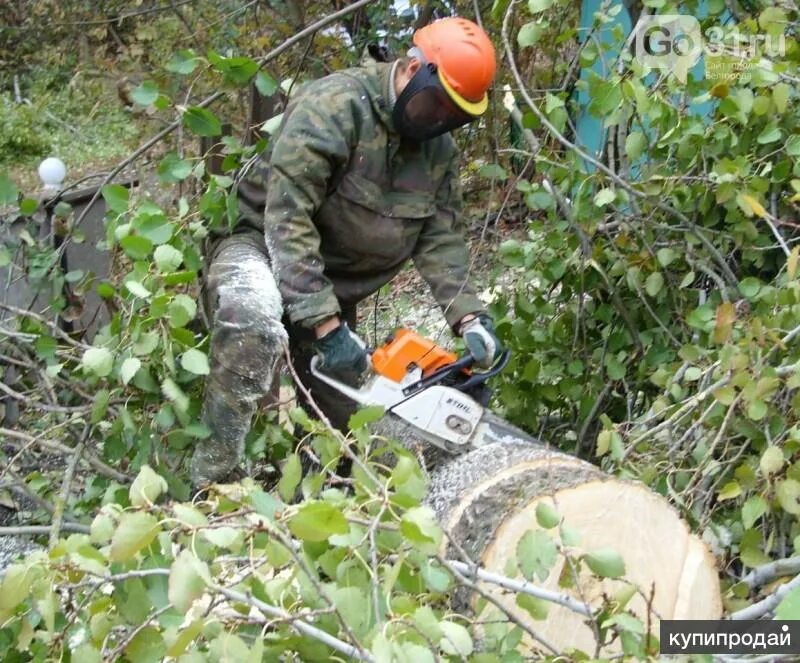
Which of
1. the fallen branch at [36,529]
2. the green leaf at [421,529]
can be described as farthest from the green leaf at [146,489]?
the fallen branch at [36,529]

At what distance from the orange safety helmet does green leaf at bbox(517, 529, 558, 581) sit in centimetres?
168

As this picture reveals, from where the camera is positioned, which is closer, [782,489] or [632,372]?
[782,489]

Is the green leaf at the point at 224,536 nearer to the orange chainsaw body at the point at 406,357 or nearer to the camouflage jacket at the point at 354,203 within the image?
the orange chainsaw body at the point at 406,357

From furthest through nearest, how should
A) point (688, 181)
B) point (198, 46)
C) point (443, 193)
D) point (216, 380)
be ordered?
point (198, 46)
point (443, 193)
point (688, 181)
point (216, 380)

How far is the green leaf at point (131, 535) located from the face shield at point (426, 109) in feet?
6.07

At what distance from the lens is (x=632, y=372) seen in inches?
140

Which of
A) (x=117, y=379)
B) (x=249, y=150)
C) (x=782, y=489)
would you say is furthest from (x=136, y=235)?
(x=782, y=489)

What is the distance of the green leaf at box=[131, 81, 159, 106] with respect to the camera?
2.96m

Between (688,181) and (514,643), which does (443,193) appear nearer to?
(688,181)

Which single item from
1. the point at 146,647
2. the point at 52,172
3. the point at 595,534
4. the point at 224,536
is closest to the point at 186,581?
the point at 224,536

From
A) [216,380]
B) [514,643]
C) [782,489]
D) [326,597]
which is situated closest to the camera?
[326,597]

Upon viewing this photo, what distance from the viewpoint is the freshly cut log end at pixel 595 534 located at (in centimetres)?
206

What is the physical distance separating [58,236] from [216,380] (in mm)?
1266

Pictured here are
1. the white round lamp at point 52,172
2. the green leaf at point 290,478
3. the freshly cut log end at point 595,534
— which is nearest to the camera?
the green leaf at point 290,478
